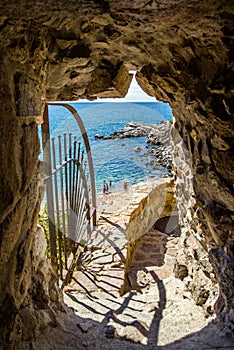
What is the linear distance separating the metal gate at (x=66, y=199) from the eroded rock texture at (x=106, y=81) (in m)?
0.54

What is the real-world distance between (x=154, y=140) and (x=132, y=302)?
9815mm

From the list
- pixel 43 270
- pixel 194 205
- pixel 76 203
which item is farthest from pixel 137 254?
pixel 43 270

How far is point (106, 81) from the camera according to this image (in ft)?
5.82

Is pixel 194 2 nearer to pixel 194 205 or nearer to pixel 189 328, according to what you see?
pixel 194 205

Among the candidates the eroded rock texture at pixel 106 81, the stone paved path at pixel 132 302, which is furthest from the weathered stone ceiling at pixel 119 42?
the stone paved path at pixel 132 302

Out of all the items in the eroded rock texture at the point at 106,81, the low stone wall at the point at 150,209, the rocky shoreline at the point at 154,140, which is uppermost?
the eroded rock texture at the point at 106,81

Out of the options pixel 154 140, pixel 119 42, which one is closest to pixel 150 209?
pixel 119 42

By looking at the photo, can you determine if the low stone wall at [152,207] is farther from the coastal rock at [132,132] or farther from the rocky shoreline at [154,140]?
the coastal rock at [132,132]

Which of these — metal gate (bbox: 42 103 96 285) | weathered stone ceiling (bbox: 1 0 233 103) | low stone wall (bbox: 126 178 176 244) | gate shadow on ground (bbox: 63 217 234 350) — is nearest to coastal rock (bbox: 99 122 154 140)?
low stone wall (bbox: 126 178 176 244)

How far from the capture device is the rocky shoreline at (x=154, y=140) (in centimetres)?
823

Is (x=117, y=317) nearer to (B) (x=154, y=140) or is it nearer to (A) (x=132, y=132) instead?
(B) (x=154, y=140)

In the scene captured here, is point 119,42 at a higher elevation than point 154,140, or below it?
higher

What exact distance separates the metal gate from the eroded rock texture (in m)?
0.54

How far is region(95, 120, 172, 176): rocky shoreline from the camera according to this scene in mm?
8234
